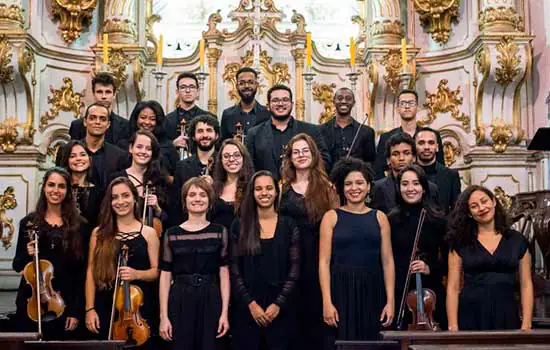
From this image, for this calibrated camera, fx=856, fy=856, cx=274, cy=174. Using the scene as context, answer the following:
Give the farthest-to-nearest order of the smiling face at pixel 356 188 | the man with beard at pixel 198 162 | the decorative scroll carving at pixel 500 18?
the decorative scroll carving at pixel 500 18 < the man with beard at pixel 198 162 < the smiling face at pixel 356 188

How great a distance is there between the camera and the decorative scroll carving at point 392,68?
7246 mm

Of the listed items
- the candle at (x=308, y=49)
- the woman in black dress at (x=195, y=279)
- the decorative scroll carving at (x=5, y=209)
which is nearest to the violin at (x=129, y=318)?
the woman in black dress at (x=195, y=279)

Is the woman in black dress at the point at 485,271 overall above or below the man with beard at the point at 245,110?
below

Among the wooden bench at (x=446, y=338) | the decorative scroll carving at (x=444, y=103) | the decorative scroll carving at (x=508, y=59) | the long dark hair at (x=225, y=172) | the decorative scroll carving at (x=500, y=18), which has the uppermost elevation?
the decorative scroll carving at (x=500, y=18)

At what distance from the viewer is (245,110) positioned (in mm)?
5734

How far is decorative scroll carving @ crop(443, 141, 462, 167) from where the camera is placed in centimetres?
712

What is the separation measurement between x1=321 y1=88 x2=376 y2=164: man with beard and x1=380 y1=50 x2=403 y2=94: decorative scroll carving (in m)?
1.76

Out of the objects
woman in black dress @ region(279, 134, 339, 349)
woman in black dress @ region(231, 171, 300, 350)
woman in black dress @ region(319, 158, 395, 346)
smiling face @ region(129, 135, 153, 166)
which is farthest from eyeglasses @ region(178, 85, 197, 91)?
woman in black dress @ region(319, 158, 395, 346)

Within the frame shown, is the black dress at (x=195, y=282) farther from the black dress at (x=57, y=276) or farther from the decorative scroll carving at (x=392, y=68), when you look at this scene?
the decorative scroll carving at (x=392, y=68)

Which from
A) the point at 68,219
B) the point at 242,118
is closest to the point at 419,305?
the point at 68,219

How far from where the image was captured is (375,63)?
287 inches

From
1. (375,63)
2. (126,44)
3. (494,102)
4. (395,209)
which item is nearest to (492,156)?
(494,102)

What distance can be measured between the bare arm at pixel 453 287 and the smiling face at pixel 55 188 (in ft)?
6.45

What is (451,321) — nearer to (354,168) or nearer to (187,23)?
(354,168)
